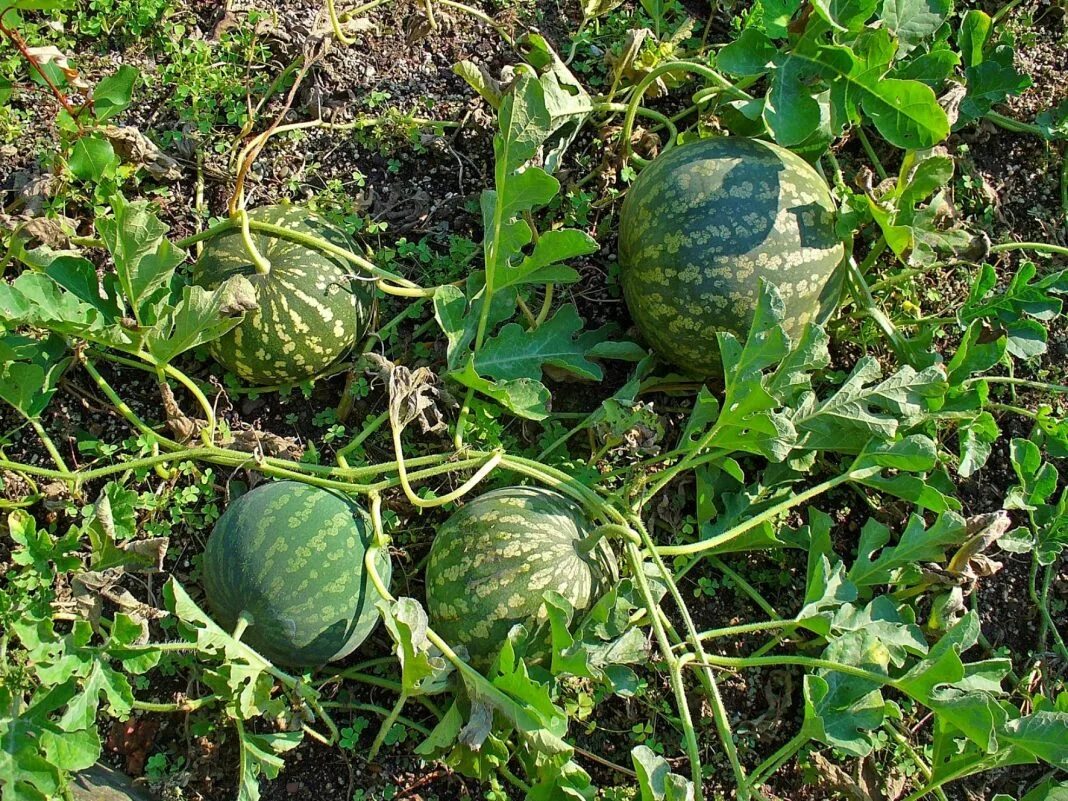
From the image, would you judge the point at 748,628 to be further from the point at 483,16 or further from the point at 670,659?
the point at 483,16

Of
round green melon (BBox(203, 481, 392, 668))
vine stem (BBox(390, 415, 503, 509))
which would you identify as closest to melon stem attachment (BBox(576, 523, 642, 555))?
vine stem (BBox(390, 415, 503, 509))

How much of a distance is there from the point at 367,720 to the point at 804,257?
1.96 meters

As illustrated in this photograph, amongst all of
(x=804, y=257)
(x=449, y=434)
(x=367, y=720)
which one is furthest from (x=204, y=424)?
(x=804, y=257)

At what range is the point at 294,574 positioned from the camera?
8.57 ft

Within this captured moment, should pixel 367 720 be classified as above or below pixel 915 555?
below

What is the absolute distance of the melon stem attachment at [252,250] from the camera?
2807 mm

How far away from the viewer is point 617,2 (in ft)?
11.8

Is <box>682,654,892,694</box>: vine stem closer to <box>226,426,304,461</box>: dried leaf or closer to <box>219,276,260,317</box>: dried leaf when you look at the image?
<box>226,426,304,461</box>: dried leaf

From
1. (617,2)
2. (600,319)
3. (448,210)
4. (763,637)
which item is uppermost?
(617,2)

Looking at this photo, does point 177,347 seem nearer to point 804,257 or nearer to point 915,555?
point 804,257

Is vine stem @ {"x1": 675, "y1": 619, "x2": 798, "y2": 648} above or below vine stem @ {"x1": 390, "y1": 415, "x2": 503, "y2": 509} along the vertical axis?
below

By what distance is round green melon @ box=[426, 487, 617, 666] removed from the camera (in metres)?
2.65

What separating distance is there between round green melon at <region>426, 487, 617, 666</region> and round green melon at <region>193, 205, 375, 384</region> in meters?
0.70

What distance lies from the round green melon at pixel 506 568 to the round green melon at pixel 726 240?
2.35ft
